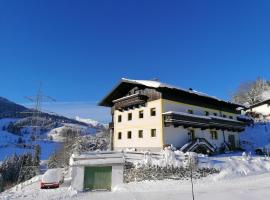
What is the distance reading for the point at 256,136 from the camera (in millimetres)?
44938

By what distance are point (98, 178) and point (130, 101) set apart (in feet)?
43.4

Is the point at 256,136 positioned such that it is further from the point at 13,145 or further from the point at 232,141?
the point at 13,145

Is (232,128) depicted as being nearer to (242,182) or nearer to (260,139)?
(260,139)

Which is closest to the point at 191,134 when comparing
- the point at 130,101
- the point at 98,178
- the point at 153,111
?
the point at 153,111

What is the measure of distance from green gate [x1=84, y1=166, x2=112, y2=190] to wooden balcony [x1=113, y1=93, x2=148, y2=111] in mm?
11456

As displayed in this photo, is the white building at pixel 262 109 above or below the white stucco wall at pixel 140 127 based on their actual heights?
above

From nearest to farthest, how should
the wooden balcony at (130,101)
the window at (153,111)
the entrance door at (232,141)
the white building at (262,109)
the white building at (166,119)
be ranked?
1. the white building at (166,119)
2. the window at (153,111)
3. the wooden balcony at (130,101)
4. the entrance door at (232,141)
5. the white building at (262,109)

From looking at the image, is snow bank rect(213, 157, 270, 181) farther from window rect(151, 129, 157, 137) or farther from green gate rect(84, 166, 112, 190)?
green gate rect(84, 166, 112, 190)

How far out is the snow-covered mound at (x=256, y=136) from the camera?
40109 mm

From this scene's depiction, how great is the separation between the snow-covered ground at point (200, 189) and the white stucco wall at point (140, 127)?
25.3ft

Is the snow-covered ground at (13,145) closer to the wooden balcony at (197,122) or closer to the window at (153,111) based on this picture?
the window at (153,111)

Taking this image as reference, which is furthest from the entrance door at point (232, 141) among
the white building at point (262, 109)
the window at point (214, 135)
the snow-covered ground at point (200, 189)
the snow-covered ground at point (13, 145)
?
the snow-covered ground at point (13, 145)

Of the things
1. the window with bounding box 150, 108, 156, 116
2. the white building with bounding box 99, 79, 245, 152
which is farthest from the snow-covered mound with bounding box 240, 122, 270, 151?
the window with bounding box 150, 108, 156, 116

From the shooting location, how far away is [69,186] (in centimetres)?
2134
